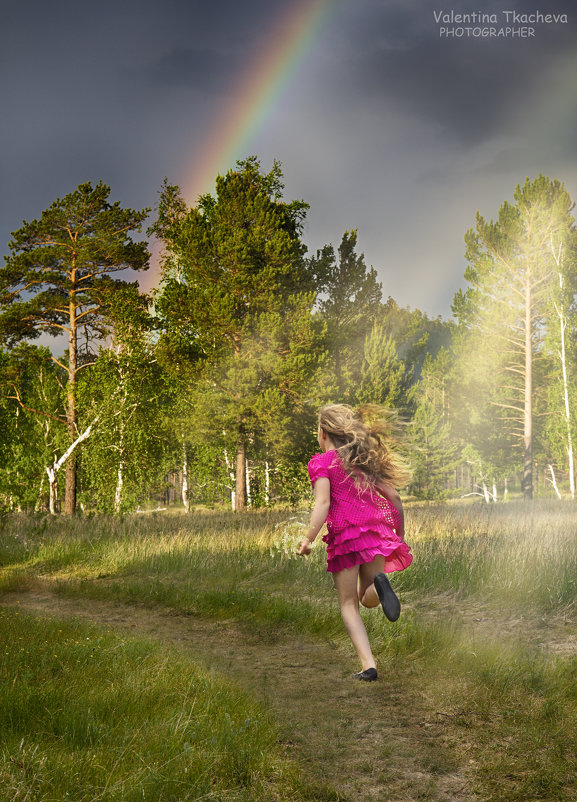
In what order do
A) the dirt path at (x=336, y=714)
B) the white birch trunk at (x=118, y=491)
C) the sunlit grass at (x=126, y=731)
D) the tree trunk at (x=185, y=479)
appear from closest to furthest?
the sunlit grass at (x=126, y=731) → the dirt path at (x=336, y=714) → the white birch trunk at (x=118, y=491) → the tree trunk at (x=185, y=479)

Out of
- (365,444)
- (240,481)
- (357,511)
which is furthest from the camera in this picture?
(240,481)

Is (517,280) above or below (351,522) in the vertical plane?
above

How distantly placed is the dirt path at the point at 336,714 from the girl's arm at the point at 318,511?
44.3 inches

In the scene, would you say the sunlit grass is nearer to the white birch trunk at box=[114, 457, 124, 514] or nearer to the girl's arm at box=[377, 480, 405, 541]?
the girl's arm at box=[377, 480, 405, 541]

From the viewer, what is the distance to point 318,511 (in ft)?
15.8

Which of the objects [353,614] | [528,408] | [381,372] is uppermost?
[381,372]

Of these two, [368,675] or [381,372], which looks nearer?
[368,675]

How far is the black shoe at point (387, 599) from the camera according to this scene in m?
4.57

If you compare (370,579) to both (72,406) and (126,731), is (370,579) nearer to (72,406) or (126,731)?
(126,731)

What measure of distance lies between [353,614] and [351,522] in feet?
2.28

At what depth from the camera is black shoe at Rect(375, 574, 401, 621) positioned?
15.0ft

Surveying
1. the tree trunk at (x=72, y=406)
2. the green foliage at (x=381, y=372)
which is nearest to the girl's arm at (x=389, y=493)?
the tree trunk at (x=72, y=406)

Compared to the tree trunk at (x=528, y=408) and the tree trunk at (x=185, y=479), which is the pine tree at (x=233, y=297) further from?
the tree trunk at (x=528, y=408)

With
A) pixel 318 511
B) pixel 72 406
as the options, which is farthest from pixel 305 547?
pixel 72 406
